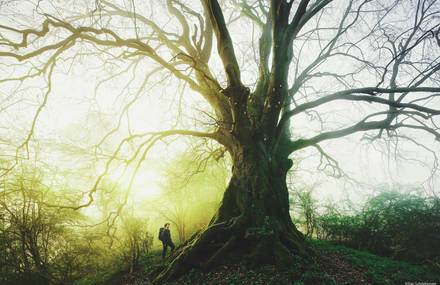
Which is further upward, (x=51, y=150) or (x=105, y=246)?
(x=51, y=150)

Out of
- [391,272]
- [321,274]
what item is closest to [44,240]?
[321,274]

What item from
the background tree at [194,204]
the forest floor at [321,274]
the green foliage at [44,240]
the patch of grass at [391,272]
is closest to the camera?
the forest floor at [321,274]

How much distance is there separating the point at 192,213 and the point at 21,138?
10.8m

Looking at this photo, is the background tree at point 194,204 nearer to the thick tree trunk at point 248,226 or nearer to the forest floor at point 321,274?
the thick tree trunk at point 248,226

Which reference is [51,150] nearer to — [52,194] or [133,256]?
[52,194]

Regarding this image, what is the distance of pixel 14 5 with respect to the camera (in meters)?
3.01

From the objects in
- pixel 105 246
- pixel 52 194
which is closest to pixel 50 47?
pixel 52 194

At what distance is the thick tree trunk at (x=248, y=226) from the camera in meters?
3.54

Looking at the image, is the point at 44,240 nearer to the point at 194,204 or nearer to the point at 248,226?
the point at 248,226

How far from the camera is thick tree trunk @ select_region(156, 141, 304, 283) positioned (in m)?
3.54

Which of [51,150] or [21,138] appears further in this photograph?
[51,150]

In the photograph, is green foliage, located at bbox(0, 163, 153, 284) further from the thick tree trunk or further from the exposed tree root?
the thick tree trunk

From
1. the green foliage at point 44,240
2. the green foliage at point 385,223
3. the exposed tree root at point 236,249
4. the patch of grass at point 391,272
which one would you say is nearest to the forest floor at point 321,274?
the patch of grass at point 391,272

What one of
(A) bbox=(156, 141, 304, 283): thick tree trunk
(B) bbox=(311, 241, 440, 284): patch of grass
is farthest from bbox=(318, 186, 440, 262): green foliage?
(A) bbox=(156, 141, 304, 283): thick tree trunk
